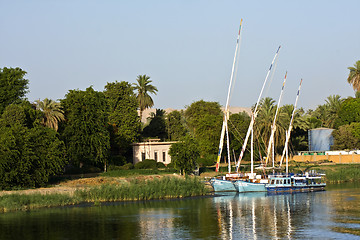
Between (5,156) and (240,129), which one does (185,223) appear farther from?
(240,129)

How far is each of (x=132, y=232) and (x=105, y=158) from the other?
40873mm

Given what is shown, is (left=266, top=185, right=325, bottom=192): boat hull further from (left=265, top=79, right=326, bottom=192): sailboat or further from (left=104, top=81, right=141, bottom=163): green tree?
(left=104, top=81, right=141, bottom=163): green tree

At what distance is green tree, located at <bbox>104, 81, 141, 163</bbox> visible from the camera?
102 m

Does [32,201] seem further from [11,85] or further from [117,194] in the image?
[11,85]

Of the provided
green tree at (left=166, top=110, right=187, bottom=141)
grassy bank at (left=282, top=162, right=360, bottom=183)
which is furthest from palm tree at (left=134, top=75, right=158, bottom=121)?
grassy bank at (left=282, top=162, right=360, bottom=183)

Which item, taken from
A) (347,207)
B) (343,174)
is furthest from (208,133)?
(347,207)

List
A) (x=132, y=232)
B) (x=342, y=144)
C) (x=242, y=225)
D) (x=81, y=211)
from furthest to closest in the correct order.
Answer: (x=342, y=144) < (x=81, y=211) < (x=242, y=225) < (x=132, y=232)

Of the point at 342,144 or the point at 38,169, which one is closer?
the point at 38,169

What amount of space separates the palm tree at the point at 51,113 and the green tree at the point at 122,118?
1529 cm

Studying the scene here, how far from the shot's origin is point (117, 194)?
200 feet

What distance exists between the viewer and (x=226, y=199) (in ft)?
219

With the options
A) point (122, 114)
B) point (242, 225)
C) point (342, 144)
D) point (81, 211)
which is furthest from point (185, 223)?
point (342, 144)

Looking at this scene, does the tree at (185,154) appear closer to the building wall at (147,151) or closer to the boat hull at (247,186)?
the boat hull at (247,186)

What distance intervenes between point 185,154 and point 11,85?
2796 cm
